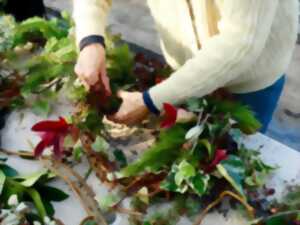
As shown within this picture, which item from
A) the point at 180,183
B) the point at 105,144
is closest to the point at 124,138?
the point at 105,144

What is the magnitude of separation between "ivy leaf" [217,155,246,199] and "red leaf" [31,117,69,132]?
27 centimetres

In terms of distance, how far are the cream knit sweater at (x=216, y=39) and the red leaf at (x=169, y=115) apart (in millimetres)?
58

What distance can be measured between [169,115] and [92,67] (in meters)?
0.18

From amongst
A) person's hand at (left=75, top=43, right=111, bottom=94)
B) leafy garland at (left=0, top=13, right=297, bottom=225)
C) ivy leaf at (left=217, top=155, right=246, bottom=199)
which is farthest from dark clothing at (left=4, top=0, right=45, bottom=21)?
ivy leaf at (left=217, top=155, right=246, bottom=199)

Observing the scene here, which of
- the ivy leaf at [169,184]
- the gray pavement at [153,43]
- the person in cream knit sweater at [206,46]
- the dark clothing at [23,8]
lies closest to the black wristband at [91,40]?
the person in cream knit sweater at [206,46]

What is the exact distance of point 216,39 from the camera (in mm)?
1051

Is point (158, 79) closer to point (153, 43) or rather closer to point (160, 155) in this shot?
point (160, 155)

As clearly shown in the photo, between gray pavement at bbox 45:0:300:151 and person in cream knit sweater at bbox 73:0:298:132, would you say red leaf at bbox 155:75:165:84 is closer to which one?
person in cream knit sweater at bbox 73:0:298:132

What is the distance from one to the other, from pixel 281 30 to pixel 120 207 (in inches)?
18.5

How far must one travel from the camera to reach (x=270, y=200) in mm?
1002

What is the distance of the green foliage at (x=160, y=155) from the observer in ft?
3.30

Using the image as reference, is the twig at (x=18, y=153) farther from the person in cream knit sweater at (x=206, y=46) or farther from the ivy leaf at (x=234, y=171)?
the ivy leaf at (x=234, y=171)

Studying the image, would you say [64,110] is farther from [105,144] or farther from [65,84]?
[105,144]

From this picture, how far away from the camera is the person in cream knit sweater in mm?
1026
